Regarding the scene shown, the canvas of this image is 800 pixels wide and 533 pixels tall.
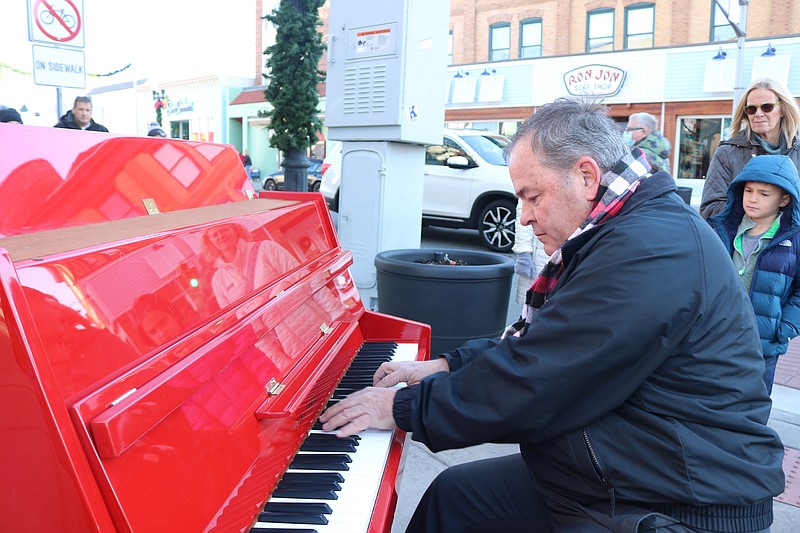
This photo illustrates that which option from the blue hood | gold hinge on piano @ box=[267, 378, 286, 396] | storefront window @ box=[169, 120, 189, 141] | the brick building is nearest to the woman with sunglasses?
the blue hood

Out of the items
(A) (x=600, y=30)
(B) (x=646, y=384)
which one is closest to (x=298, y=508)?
(B) (x=646, y=384)

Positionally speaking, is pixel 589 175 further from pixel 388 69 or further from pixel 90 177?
pixel 388 69

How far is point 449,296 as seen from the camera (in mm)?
4094

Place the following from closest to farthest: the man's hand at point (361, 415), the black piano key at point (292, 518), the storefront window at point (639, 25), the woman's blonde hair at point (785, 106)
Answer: the black piano key at point (292, 518), the man's hand at point (361, 415), the woman's blonde hair at point (785, 106), the storefront window at point (639, 25)

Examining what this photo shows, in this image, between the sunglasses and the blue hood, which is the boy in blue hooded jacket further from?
the sunglasses

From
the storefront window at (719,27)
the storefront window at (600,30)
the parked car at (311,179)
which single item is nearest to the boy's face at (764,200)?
the parked car at (311,179)

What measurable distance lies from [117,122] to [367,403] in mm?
40656

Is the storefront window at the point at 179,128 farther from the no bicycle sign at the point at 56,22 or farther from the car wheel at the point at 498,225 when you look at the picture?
the no bicycle sign at the point at 56,22

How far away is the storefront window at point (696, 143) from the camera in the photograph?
1900cm

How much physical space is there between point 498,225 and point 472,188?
743mm

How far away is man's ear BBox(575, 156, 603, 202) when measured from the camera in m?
1.72

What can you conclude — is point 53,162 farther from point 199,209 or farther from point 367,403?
point 367,403

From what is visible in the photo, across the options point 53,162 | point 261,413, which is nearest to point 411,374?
point 261,413

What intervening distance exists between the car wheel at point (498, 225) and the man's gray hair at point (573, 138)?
7.89 m
